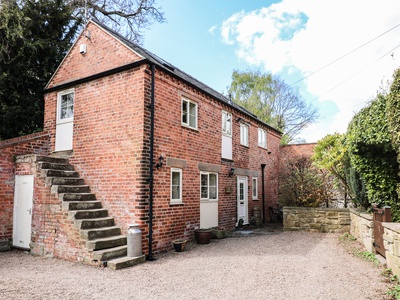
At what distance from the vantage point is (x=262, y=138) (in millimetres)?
16812

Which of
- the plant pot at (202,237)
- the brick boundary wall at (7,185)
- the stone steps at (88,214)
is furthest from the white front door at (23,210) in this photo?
the plant pot at (202,237)

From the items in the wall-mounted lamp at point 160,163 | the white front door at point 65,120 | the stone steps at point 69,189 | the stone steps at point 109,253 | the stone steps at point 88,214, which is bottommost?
the stone steps at point 109,253

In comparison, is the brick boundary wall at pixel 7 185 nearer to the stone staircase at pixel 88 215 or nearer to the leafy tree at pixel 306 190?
the stone staircase at pixel 88 215

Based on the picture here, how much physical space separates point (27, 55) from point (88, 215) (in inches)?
363

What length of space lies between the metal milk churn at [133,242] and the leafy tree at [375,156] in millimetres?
6065

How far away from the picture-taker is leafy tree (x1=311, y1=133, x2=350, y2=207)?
36.5 ft

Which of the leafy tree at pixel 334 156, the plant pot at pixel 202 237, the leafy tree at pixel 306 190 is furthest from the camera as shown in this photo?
the leafy tree at pixel 306 190

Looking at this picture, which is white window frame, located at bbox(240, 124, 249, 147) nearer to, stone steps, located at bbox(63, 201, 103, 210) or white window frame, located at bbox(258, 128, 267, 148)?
white window frame, located at bbox(258, 128, 267, 148)

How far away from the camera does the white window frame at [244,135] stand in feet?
46.5

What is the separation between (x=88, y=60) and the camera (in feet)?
32.4

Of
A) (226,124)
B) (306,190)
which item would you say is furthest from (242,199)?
(226,124)

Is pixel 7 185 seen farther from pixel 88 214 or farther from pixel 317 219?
pixel 317 219

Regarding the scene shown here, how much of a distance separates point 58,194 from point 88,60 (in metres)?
4.73

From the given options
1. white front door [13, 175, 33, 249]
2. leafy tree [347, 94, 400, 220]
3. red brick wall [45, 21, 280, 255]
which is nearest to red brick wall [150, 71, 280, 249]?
red brick wall [45, 21, 280, 255]
